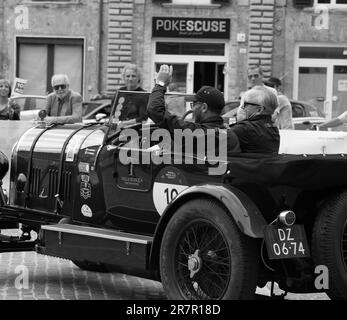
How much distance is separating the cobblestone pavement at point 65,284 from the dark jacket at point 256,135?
150 centimetres

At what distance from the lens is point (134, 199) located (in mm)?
7301

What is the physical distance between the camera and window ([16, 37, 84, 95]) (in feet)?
102

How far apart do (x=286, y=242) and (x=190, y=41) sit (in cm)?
2473

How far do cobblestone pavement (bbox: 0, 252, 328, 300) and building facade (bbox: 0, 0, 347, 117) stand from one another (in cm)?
2138

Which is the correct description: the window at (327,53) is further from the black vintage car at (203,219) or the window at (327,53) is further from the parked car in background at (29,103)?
the black vintage car at (203,219)

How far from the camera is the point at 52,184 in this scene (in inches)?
330

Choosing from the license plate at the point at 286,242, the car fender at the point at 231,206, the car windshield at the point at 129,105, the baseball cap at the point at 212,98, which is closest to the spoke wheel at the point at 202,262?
the car fender at the point at 231,206

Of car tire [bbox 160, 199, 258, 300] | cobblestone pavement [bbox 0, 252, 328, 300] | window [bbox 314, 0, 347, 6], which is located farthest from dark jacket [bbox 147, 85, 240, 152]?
window [bbox 314, 0, 347, 6]

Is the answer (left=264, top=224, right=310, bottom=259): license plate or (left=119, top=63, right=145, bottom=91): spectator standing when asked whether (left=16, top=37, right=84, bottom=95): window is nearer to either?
(left=119, top=63, right=145, bottom=91): spectator standing

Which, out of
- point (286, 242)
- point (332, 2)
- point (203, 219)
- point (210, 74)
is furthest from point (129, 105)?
point (332, 2)

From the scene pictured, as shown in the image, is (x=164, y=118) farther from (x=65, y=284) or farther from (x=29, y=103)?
(x=29, y=103)

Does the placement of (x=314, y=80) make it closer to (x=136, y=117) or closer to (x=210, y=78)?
(x=210, y=78)

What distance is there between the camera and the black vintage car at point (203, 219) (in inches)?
246

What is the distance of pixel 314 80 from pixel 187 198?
24975 millimetres
